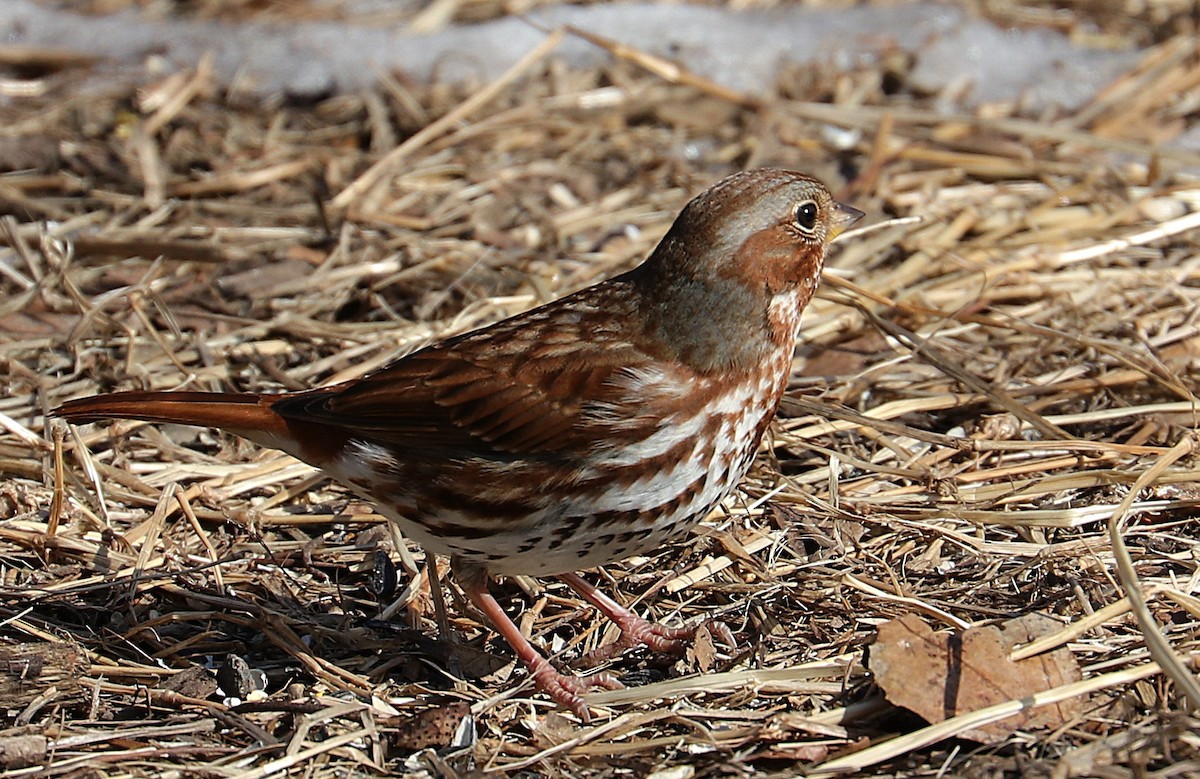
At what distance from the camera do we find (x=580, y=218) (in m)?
6.08

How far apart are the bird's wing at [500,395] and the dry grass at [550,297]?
64cm

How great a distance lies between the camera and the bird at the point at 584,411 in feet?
11.7

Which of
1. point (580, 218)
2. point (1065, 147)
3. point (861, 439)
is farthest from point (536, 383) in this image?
point (1065, 147)

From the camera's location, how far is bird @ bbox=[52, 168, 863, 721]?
3580 mm

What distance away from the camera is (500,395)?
3.68 meters

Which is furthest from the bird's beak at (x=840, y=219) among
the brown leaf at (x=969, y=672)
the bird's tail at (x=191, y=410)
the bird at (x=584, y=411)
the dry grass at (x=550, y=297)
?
the bird's tail at (x=191, y=410)

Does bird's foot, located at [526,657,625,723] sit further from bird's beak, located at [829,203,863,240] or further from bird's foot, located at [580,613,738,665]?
bird's beak, located at [829,203,863,240]

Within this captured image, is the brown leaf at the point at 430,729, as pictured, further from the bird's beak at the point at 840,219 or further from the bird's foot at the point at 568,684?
the bird's beak at the point at 840,219

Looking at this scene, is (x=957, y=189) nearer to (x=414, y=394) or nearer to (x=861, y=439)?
(x=861, y=439)

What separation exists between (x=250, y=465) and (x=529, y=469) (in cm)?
142

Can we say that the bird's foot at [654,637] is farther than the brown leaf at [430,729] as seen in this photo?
Yes

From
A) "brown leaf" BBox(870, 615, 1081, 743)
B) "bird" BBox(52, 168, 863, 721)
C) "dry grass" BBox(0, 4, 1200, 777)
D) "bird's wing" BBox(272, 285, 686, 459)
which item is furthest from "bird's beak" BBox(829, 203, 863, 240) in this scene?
"brown leaf" BBox(870, 615, 1081, 743)

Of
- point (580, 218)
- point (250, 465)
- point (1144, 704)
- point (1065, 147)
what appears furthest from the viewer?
point (1065, 147)

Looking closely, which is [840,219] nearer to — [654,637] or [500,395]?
[500,395]
